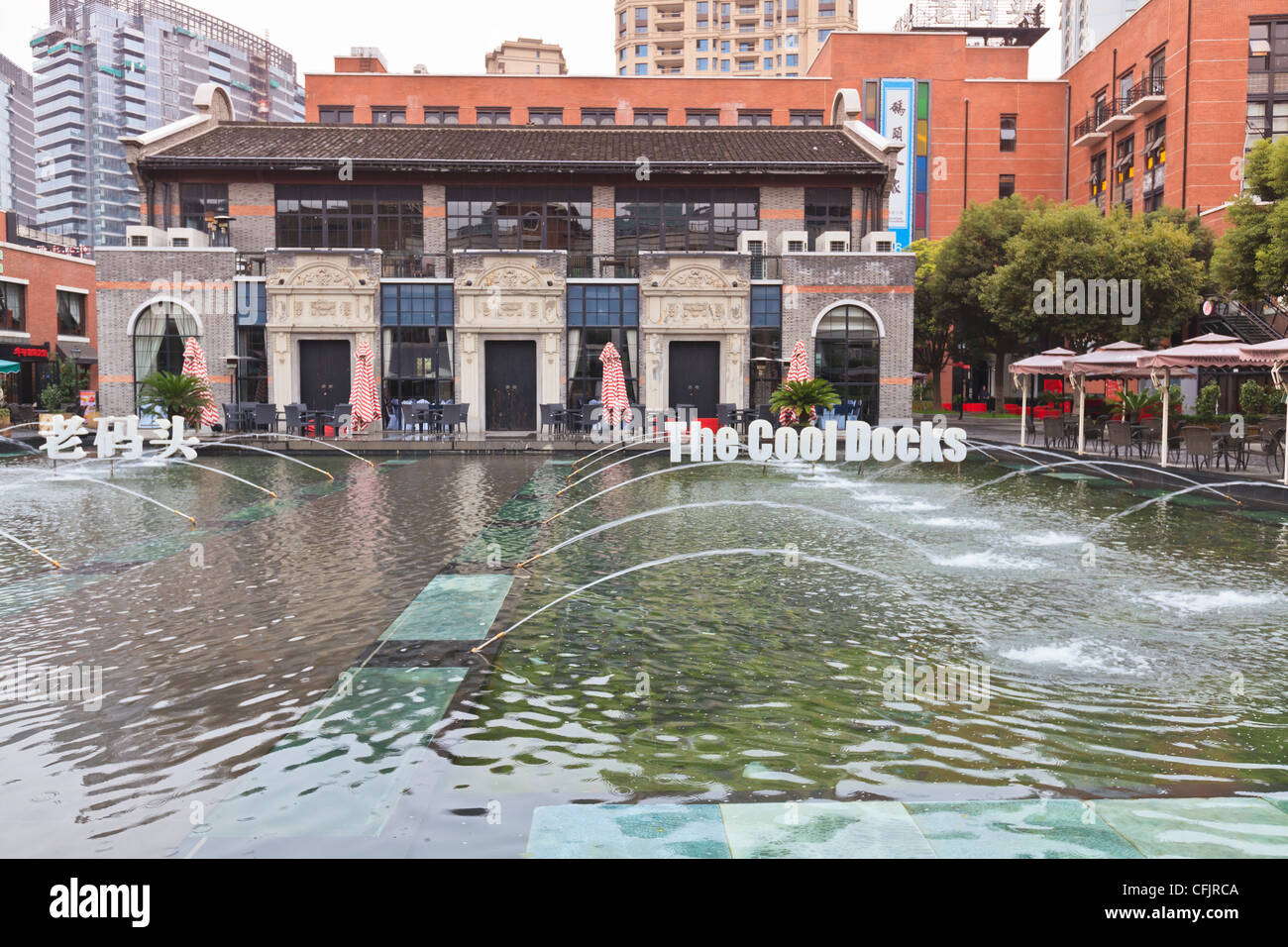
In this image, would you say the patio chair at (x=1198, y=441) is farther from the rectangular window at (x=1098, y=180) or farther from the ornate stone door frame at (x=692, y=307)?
the rectangular window at (x=1098, y=180)

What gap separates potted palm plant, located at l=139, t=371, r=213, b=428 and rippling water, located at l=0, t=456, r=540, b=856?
469 inches

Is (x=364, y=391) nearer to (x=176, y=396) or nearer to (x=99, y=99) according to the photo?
(x=176, y=396)

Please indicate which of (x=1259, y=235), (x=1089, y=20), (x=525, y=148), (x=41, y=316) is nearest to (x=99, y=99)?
(x=41, y=316)

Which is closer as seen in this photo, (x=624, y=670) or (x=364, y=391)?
(x=624, y=670)

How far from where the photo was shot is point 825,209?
38.2 metres

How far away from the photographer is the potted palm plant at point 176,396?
30.4 meters

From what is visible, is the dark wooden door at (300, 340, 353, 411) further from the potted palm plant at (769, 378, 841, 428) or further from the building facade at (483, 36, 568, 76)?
the building facade at (483, 36, 568, 76)

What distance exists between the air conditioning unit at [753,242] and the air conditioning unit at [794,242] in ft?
2.33

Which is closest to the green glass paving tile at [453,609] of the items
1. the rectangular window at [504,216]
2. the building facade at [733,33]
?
the rectangular window at [504,216]

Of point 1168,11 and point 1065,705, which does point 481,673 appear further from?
point 1168,11

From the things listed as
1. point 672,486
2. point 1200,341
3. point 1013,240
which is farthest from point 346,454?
point 1013,240

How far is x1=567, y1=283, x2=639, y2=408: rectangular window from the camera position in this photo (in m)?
36.2

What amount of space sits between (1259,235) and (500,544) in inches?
1114

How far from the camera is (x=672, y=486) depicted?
67.4 feet
